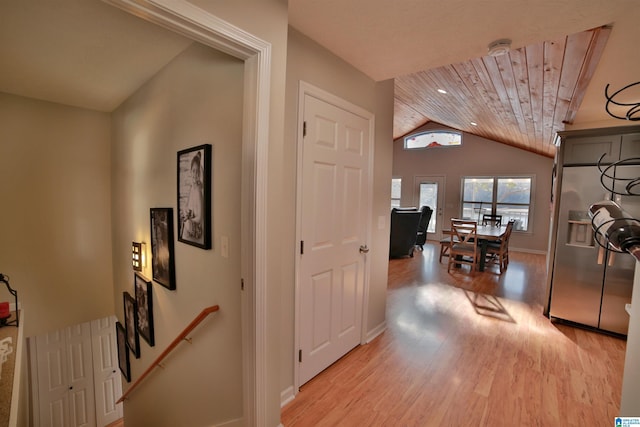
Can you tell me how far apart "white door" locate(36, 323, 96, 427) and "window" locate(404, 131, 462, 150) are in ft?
29.0

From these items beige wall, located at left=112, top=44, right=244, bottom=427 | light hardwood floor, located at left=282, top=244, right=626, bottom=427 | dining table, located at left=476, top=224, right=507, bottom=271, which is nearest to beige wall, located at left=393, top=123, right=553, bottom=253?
dining table, located at left=476, top=224, right=507, bottom=271

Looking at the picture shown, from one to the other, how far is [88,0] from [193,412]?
2.68 m

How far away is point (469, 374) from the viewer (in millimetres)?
2262

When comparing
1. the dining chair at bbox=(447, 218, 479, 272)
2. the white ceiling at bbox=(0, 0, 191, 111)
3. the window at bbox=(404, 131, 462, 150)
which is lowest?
the dining chair at bbox=(447, 218, 479, 272)

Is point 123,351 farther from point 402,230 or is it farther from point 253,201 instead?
point 402,230

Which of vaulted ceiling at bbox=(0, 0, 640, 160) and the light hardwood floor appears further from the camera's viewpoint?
the light hardwood floor

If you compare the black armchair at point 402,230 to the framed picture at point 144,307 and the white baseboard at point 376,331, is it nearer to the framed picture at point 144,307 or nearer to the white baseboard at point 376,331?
the white baseboard at point 376,331

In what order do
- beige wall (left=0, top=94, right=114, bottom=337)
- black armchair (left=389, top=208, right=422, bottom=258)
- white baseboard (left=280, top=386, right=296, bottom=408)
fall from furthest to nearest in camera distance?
black armchair (left=389, top=208, right=422, bottom=258), beige wall (left=0, top=94, right=114, bottom=337), white baseboard (left=280, top=386, right=296, bottom=408)

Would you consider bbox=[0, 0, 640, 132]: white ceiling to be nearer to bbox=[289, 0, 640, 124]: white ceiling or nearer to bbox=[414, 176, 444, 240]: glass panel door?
bbox=[289, 0, 640, 124]: white ceiling

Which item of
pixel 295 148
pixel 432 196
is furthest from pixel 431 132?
pixel 295 148

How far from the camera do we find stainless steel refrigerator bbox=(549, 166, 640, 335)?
9.25ft

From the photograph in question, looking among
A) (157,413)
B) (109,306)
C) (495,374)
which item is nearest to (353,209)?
(495,374)

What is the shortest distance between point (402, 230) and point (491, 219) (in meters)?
3.03

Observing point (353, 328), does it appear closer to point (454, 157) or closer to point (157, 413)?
point (157, 413)
